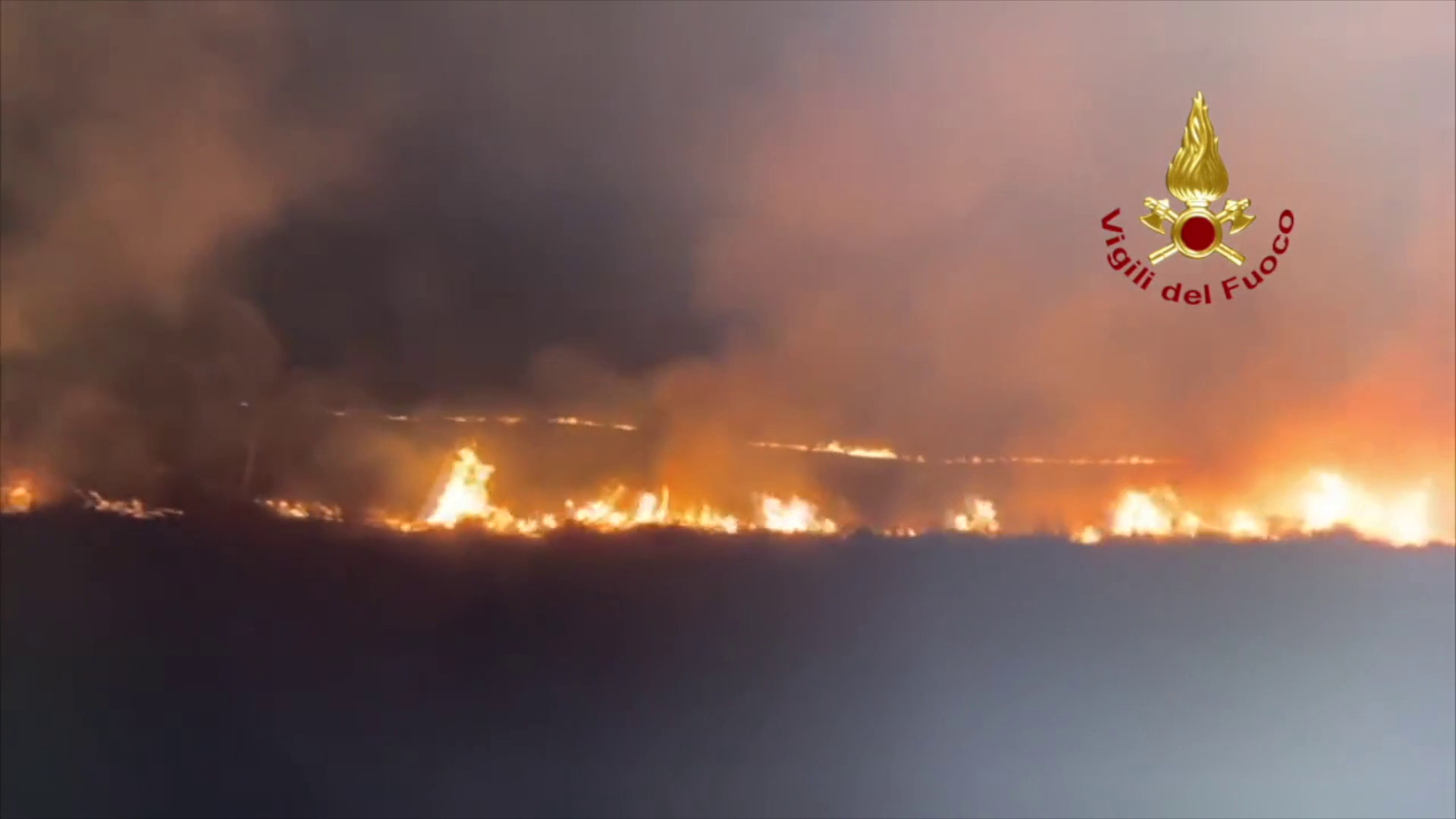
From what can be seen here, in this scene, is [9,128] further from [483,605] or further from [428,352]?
[483,605]

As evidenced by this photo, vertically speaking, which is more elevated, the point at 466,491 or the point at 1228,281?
the point at 1228,281

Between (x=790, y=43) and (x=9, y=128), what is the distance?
110 centimetres

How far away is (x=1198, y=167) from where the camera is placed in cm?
133

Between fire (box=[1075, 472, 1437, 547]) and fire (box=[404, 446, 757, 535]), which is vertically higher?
fire (box=[1075, 472, 1437, 547])

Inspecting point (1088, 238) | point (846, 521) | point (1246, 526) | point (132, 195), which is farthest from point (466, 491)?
point (1246, 526)

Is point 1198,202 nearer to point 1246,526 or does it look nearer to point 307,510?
point 1246,526

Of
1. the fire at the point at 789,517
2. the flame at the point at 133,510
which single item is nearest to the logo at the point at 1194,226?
the fire at the point at 789,517

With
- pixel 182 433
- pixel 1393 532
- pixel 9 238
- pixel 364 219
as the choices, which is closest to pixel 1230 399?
pixel 1393 532

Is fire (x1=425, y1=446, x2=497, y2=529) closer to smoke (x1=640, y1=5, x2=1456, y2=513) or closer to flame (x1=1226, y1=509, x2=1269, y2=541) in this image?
smoke (x1=640, y1=5, x2=1456, y2=513)

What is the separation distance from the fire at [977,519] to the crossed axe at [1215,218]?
0.42 metres

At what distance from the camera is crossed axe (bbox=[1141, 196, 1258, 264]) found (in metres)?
1.34

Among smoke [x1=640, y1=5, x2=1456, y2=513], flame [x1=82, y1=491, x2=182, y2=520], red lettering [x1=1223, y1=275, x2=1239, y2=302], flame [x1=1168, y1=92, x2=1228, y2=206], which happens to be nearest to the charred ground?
flame [x1=82, y1=491, x2=182, y2=520]

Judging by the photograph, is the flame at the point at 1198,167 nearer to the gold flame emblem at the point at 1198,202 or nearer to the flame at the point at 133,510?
the gold flame emblem at the point at 1198,202

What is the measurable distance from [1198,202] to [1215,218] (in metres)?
0.04
